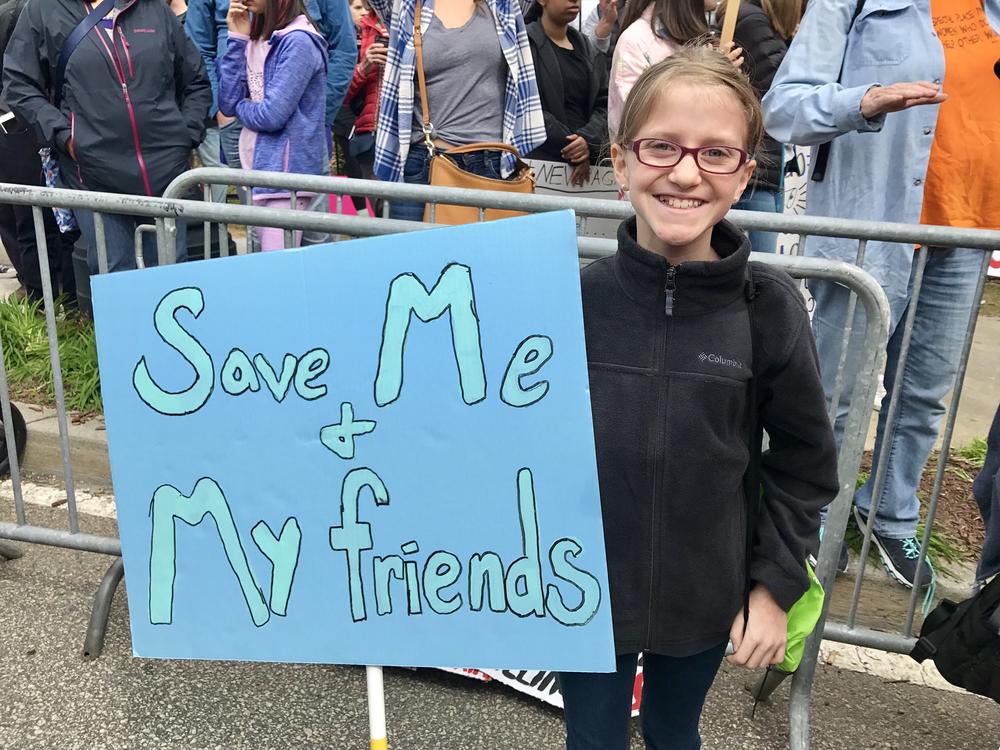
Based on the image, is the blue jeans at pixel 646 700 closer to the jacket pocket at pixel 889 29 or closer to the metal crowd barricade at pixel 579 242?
the metal crowd barricade at pixel 579 242

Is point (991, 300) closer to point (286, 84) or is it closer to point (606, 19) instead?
point (606, 19)

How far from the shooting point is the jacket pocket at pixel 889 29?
2.88 m

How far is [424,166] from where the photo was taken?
4488 mm

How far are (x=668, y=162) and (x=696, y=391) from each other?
0.38m

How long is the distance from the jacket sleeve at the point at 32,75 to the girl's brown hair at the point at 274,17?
0.95 m

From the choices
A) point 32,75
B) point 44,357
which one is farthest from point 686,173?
point 44,357

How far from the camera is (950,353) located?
3.11 meters

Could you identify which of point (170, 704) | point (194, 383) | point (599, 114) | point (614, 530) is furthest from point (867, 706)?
point (599, 114)

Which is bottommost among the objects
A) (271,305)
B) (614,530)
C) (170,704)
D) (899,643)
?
(170,704)

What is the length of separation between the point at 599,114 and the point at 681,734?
13.0 feet

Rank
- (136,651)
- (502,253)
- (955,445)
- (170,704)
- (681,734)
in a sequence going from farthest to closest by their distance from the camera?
(955,445), (170,704), (681,734), (136,651), (502,253)

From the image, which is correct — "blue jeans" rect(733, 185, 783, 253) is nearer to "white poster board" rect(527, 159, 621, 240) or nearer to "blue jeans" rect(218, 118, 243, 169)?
"white poster board" rect(527, 159, 621, 240)

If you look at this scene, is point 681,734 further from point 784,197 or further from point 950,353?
point 784,197

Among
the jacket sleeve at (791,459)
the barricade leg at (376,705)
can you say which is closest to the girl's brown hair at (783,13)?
the jacket sleeve at (791,459)
